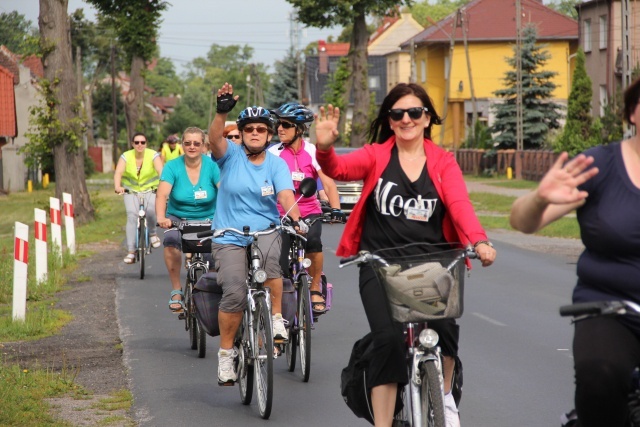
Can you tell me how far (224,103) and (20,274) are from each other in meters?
5.13

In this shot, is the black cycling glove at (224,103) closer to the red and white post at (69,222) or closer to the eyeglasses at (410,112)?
the eyeglasses at (410,112)

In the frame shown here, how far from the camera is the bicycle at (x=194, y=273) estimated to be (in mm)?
10062

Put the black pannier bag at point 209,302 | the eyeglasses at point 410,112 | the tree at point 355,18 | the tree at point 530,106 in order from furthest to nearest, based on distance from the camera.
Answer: the tree at point 530,106 → the tree at point 355,18 → the black pannier bag at point 209,302 → the eyeglasses at point 410,112

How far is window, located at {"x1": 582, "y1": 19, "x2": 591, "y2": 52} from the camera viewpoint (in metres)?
56.1

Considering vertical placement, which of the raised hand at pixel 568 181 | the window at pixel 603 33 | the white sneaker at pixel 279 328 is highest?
the window at pixel 603 33

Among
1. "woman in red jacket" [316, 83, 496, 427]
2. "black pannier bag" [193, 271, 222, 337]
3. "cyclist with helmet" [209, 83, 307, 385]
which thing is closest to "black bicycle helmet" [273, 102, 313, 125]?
"cyclist with helmet" [209, 83, 307, 385]

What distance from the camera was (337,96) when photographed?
6228 cm

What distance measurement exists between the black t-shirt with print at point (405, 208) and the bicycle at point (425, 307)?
0.34 m

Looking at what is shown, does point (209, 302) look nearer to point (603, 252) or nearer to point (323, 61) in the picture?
point (603, 252)

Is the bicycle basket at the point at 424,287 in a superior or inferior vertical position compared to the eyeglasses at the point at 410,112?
inferior

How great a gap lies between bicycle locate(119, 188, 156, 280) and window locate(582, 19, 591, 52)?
42.9 metres

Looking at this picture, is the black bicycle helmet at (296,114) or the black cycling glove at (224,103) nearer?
the black cycling glove at (224,103)

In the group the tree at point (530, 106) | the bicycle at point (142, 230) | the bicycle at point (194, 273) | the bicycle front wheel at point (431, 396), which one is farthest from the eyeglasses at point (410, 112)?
the tree at point (530, 106)

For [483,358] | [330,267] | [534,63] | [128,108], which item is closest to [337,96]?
[534,63]
